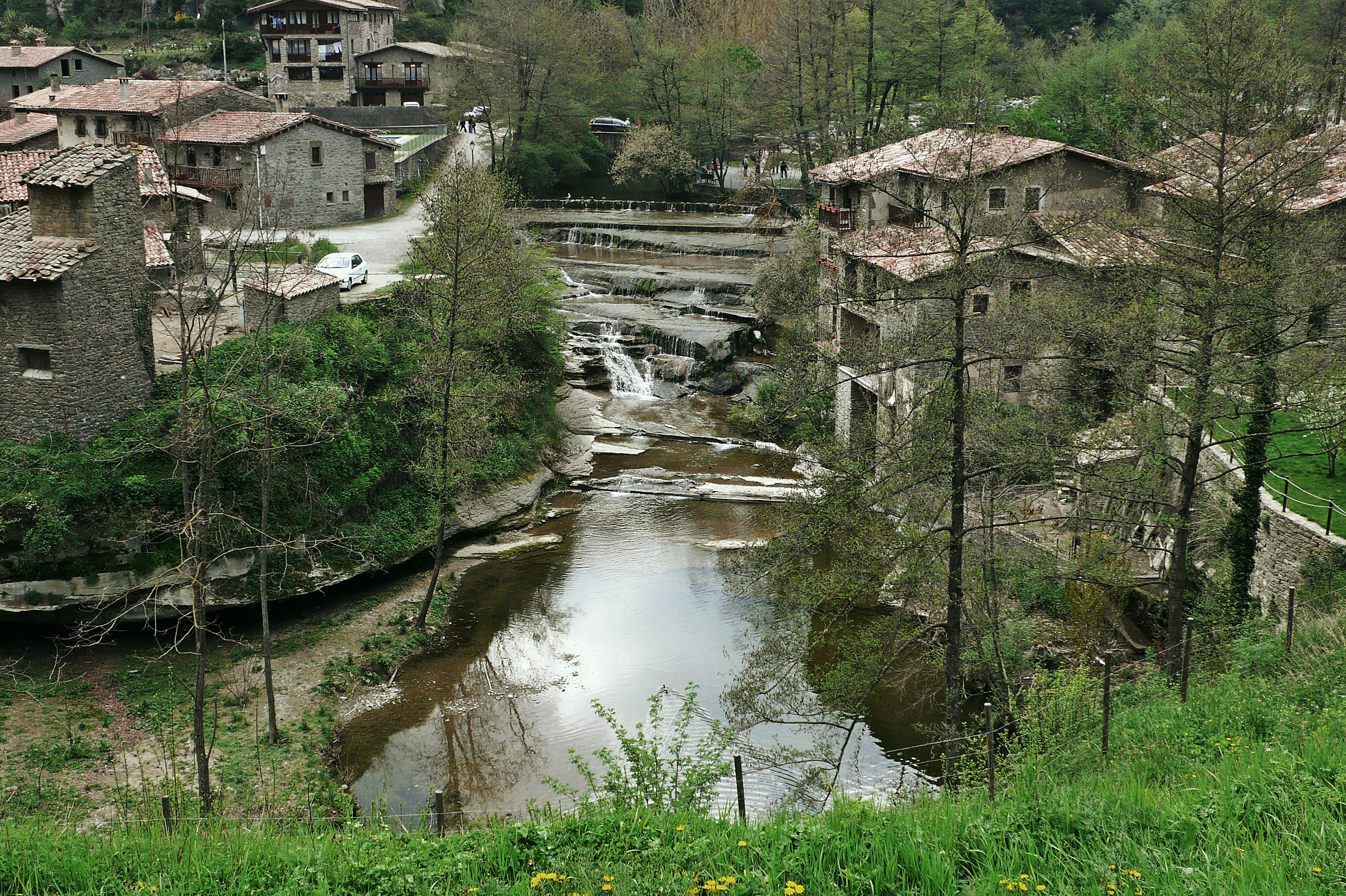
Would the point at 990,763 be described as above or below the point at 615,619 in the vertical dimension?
above

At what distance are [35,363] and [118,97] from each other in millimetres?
34090

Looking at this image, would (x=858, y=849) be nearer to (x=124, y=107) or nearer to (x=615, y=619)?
(x=615, y=619)

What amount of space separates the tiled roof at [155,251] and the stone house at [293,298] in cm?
235

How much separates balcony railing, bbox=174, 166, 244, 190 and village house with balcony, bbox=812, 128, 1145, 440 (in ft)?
87.9

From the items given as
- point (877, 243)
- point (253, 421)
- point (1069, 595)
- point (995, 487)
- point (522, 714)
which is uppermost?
point (877, 243)

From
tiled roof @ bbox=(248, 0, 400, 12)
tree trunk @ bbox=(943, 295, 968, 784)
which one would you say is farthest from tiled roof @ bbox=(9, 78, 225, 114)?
tree trunk @ bbox=(943, 295, 968, 784)

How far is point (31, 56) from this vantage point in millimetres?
71688

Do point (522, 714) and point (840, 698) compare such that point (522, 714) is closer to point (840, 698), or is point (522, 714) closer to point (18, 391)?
point (840, 698)

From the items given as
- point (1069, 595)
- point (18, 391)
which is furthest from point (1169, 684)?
point (18, 391)

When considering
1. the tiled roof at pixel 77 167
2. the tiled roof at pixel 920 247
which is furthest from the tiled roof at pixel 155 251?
the tiled roof at pixel 920 247

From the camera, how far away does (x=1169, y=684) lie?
52.9 feet

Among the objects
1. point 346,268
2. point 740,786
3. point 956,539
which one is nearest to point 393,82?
point 346,268

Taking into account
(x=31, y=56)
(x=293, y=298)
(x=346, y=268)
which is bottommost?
(x=293, y=298)

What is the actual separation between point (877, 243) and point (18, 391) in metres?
19.2
